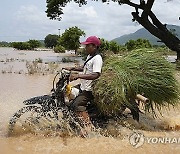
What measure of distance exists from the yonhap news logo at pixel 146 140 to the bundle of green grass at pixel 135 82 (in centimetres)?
50

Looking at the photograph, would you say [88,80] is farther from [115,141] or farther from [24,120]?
[24,120]

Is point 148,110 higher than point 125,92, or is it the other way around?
point 125,92

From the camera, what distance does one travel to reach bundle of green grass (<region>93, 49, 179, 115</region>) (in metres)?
5.74

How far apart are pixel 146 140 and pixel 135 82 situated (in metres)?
1.02

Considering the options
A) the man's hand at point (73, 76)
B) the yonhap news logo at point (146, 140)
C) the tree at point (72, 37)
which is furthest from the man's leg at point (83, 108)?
the tree at point (72, 37)

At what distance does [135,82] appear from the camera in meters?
5.90

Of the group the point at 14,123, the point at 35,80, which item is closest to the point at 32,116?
the point at 14,123

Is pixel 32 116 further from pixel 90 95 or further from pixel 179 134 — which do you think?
pixel 179 134

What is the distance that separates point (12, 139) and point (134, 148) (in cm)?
205

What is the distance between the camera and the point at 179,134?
641cm

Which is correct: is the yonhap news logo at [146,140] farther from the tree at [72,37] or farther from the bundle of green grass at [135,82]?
the tree at [72,37]

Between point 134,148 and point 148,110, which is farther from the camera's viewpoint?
point 148,110

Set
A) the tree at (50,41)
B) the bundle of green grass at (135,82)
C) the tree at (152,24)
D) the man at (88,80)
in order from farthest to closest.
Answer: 1. the tree at (50,41)
2. the tree at (152,24)
3. the bundle of green grass at (135,82)
4. the man at (88,80)

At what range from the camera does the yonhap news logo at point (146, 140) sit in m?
5.82
